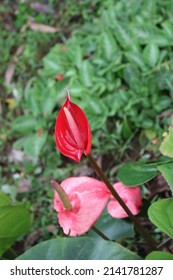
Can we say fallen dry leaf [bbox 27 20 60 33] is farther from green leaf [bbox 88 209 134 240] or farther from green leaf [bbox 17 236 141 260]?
green leaf [bbox 17 236 141 260]

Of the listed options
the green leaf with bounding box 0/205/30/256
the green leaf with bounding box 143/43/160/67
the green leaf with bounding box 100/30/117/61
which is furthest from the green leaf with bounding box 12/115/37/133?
the green leaf with bounding box 0/205/30/256

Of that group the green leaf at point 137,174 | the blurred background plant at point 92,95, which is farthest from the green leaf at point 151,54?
the green leaf at point 137,174

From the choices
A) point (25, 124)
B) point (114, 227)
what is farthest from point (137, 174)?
point (25, 124)

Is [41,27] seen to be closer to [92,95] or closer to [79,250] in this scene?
[92,95]

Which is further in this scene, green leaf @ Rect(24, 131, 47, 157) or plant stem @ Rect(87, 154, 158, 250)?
green leaf @ Rect(24, 131, 47, 157)

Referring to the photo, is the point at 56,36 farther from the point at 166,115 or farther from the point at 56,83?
the point at 166,115

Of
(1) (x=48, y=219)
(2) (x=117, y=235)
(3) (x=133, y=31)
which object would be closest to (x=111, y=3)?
(3) (x=133, y=31)

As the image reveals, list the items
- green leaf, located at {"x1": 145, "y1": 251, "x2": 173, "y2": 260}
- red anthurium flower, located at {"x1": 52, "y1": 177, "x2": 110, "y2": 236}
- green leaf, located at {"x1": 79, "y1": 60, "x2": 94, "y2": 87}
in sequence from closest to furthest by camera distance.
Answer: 1. green leaf, located at {"x1": 145, "y1": 251, "x2": 173, "y2": 260}
2. red anthurium flower, located at {"x1": 52, "y1": 177, "x2": 110, "y2": 236}
3. green leaf, located at {"x1": 79, "y1": 60, "x2": 94, "y2": 87}
